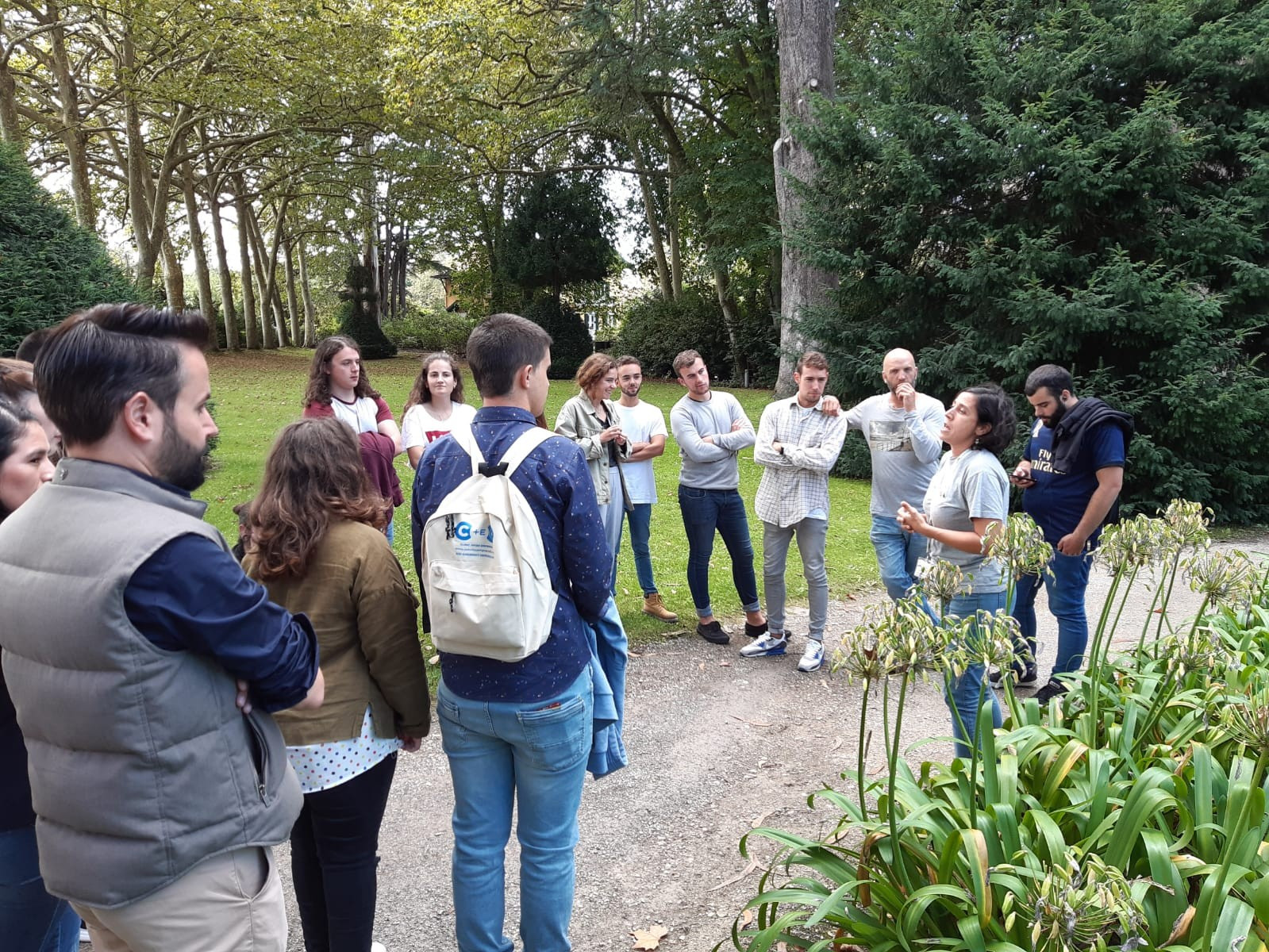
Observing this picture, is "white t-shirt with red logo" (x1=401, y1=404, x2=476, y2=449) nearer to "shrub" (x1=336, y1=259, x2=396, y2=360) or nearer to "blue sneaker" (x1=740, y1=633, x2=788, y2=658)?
"blue sneaker" (x1=740, y1=633, x2=788, y2=658)

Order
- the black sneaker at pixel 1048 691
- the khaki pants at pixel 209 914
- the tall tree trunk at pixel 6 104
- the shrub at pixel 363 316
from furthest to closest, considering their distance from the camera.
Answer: the shrub at pixel 363 316 → the tall tree trunk at pixel 6 104 → the black sneaker at pixel 1048 691 → the khaki pants at pixel 209 914

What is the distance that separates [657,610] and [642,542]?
532 millimetres

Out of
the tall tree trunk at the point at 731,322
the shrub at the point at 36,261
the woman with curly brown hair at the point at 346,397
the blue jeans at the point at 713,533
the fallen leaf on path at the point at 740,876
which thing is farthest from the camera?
the tall tree trunk at the point at 731,322

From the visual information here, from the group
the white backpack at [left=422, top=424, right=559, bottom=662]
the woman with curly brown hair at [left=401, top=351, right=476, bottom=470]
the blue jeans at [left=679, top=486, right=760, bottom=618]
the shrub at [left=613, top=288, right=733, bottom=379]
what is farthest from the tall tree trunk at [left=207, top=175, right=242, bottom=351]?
the white backpack at [left=422, top=424, right=559, bottom=662]

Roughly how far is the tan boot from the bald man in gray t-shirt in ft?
5.83

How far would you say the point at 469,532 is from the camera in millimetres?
2404

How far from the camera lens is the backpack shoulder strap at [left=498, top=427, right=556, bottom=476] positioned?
2467 millimetres

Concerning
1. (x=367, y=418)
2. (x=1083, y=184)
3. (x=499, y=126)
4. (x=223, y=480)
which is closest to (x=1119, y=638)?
(x=367, y=418)

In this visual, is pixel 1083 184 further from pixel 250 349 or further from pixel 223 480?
pixel 250 349

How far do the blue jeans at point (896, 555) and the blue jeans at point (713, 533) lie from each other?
1.05 metres

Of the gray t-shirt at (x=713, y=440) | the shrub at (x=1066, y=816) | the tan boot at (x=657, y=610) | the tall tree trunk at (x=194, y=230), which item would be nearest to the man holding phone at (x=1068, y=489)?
the shrub at (x=1066, y=816)

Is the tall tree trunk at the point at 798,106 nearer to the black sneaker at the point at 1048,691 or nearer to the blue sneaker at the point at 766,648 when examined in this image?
the blue sneaker at the point at 766,648

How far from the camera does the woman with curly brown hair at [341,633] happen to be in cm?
247

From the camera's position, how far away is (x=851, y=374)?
12164mm
